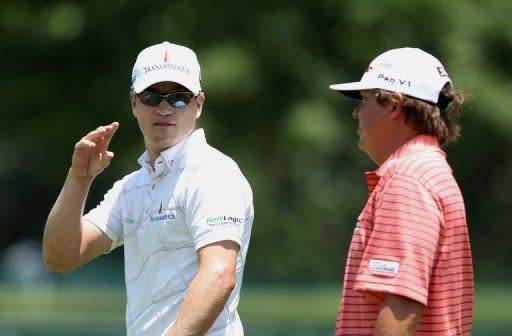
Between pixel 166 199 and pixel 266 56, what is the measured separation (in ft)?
43.7

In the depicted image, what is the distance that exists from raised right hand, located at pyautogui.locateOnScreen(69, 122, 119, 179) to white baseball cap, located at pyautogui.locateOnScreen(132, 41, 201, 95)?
25 centimetres

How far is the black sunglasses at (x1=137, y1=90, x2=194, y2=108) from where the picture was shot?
206 inches

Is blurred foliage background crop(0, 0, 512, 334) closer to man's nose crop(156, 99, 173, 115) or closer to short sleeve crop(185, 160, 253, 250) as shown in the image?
man's nose crop(156, 99, 173, 115)

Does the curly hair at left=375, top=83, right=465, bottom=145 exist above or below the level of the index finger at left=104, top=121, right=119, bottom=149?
below

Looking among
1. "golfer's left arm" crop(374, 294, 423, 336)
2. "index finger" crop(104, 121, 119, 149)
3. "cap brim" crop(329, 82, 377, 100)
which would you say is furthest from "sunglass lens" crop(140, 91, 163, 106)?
"golfer's left arm" crop(374, 294, 423, 336)

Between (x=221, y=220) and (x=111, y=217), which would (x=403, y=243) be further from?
(x=111, y=217)

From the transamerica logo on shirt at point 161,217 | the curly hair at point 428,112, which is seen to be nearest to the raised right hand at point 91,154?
the transamerica logo on shirt at point 161,217

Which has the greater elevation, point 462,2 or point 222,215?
point 462,2

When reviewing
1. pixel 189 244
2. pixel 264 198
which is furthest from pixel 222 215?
pixel 264 198

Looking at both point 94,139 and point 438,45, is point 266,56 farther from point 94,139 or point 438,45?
point 94,139

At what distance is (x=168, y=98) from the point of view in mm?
5227

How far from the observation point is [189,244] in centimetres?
496

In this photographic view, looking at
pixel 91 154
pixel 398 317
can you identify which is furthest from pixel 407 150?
pixel 91 154

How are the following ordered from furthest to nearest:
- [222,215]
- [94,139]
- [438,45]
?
[438,45]
[94,139]
[222,215]
